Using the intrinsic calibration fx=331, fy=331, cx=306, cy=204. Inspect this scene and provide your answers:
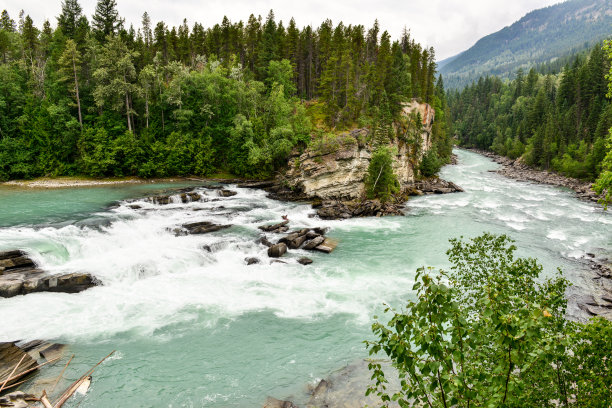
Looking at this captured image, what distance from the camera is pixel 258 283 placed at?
20.8 metres

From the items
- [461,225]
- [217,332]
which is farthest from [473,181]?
[217,332]

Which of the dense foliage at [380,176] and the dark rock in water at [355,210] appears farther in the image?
the dense foliage at [380,176]

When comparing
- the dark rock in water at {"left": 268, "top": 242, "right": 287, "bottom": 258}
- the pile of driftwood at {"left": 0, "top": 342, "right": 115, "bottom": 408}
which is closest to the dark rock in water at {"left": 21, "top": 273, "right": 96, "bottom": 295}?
the pile of driftwood at {"left": 0, "top": 342, "right": 115, "bottom": 408}

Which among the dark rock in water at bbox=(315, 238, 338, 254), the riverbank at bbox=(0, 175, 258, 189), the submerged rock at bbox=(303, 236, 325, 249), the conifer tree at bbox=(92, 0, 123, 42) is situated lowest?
the dark rock in water at bbox=(315, 238, 338, 254)

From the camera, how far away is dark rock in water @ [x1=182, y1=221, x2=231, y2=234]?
91.8 feet

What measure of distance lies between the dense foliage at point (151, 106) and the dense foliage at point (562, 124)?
111 ft

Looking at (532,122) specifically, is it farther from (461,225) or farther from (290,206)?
(290,206)

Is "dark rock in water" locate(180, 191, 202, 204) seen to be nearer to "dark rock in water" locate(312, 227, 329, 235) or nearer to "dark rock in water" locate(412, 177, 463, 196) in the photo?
"dark rock in water" locate(312, 227, 329, 235)

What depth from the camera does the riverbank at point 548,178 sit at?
163ft

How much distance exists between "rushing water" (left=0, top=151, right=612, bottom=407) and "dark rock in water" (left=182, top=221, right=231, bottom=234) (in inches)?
50.2

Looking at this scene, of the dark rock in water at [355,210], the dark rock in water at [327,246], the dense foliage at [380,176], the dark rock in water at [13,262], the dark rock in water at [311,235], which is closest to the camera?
the dark rock in water at [13,262]

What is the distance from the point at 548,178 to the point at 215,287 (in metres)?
71.3

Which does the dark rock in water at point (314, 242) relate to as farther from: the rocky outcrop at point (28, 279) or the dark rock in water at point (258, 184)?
the dark rock in water at point (258, 184)

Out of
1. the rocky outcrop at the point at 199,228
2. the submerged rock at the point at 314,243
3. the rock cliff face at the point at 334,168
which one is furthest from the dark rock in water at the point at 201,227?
the rock cliff face at the point at 334,168
